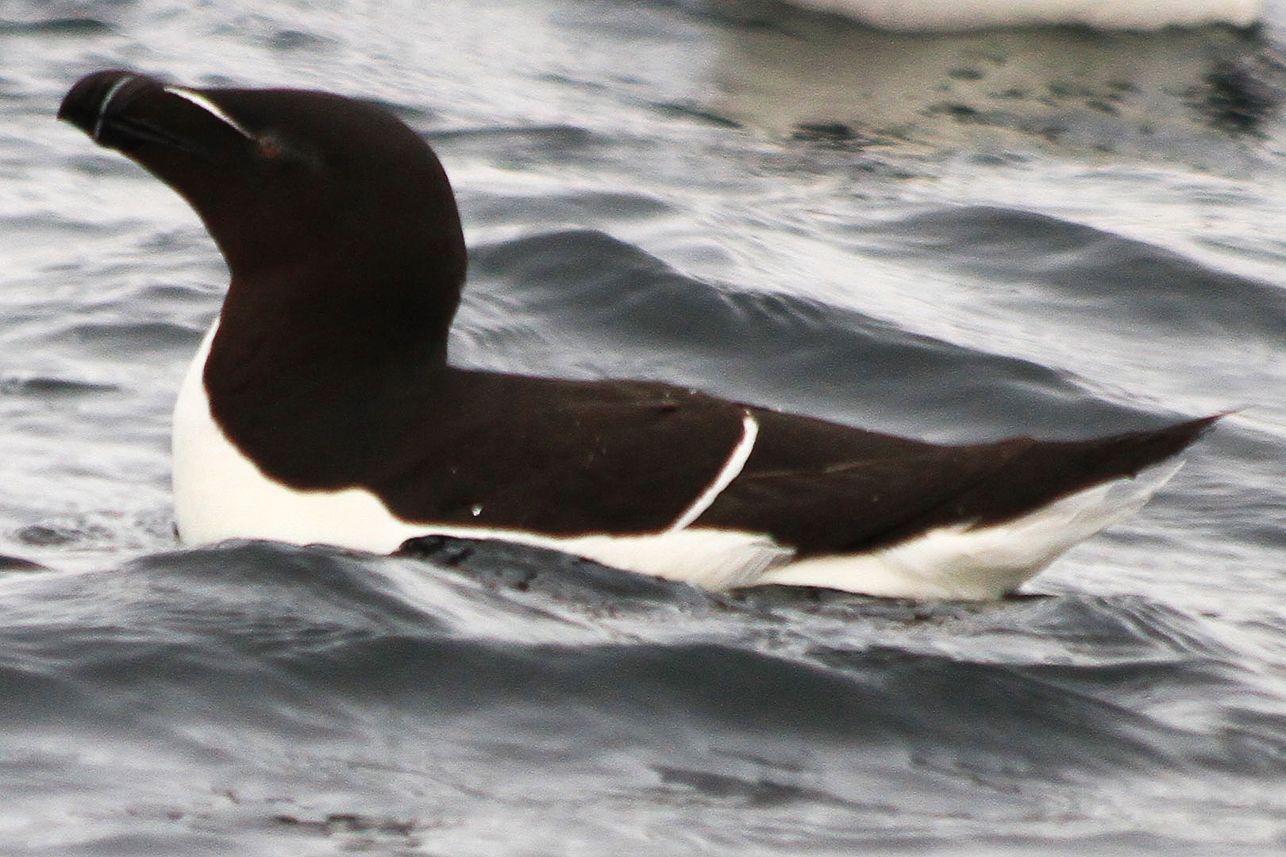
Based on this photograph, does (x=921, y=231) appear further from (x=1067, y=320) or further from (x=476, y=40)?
(x=476, y=40)

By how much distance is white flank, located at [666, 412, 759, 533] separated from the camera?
4125 millimetres

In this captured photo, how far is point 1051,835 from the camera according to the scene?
10.5ft

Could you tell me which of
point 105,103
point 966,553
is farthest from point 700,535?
point 105,103

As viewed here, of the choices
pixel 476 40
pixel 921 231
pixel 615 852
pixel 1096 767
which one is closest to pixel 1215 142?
pixel 921 231

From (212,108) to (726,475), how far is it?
1.30 metres

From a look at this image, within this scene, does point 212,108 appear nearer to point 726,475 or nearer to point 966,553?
point 726,475

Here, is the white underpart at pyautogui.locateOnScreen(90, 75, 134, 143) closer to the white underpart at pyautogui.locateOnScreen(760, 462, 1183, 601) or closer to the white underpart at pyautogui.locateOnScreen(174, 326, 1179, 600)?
the white underpart at pyautogui.locateOnScreen(174, 326, 1179, 600)

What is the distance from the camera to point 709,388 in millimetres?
6195

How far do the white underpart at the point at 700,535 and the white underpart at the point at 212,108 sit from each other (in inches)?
20.6

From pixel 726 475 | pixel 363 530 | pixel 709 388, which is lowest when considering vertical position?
pixel 709 388

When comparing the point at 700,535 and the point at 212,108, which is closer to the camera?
the point at 700,535

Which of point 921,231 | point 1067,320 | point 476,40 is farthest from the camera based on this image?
point 476,40

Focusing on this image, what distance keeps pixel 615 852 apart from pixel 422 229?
174 centimetres

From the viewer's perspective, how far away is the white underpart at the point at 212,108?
14.7 ft
